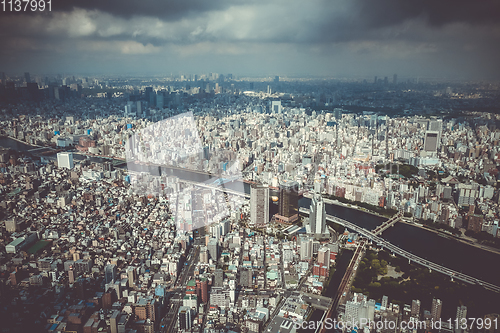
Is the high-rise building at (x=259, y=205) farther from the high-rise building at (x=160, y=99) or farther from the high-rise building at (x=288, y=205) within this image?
the high-rise building at (x=160, y=99)

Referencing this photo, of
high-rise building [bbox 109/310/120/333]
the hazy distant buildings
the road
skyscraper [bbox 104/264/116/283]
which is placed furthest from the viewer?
the hazy distant buildings

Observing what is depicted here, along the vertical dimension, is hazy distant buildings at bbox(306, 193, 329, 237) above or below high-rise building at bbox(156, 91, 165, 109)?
below

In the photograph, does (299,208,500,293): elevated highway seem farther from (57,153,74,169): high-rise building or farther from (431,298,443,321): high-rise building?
(57,153,74,169): high-rise building

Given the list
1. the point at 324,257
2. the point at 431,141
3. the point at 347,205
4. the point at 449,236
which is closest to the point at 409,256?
the point at 449,236

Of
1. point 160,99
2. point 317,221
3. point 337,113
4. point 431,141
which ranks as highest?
point 160,99

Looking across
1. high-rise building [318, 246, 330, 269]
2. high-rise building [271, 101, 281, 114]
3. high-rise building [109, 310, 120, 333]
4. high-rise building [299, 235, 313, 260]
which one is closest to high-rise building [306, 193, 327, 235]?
high-rise building [299, 235, 313, 260]

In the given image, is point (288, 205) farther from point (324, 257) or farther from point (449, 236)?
point (449, 236)

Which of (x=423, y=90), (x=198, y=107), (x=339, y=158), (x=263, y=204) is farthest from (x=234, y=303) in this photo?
(x=423, y=90)
